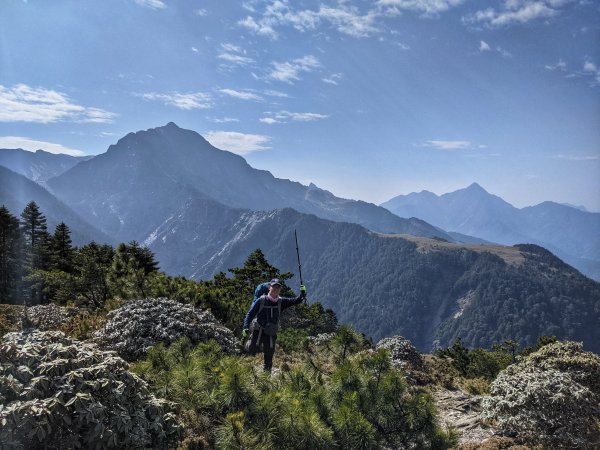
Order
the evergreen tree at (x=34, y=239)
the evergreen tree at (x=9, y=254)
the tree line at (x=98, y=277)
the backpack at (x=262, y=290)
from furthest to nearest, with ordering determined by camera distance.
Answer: the evergreen tree at (x=34, y=239) → the evergreen tree at (x=9, y=254) → the tree line at (x=98, y=277) → the backpack at (x=262, y=290)

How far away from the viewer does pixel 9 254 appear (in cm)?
6069

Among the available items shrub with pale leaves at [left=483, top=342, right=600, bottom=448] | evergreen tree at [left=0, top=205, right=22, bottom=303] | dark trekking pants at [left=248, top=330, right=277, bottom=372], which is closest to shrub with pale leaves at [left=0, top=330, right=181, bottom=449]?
dark trekking pants at [left=248, top=330, right=277, bottom=372]

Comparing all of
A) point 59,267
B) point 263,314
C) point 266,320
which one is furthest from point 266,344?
point 59,267

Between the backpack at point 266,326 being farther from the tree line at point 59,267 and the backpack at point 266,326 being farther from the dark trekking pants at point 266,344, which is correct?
the tree line at point 59,267

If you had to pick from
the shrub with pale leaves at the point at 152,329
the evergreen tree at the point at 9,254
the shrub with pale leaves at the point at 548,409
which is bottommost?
Result: the evergreen tree at the point at 9,254

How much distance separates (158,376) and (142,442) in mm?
2312

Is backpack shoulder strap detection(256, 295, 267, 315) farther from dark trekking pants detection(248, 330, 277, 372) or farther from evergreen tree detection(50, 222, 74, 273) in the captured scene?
evergreen tree detection(50, 222, 74, 273)

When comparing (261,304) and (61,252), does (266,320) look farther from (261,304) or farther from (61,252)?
(61,252)

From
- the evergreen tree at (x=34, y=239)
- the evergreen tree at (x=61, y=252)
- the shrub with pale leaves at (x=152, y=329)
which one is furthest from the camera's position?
the evergreen tree at (x=34, y=239)

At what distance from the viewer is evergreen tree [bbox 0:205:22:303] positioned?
53553 mm

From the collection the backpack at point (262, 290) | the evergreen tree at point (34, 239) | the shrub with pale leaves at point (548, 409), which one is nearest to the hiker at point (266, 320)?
the backpack at point (262, 290)

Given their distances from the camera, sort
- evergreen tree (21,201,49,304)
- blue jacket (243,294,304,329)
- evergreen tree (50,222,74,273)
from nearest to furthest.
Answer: blue jacket (243,294,304,329) < evergreen tree (50,222,74,273) < evergreen tree (21,201,49,304)

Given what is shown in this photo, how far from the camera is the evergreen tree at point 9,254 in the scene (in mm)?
53553

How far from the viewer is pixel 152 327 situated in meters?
14.2
